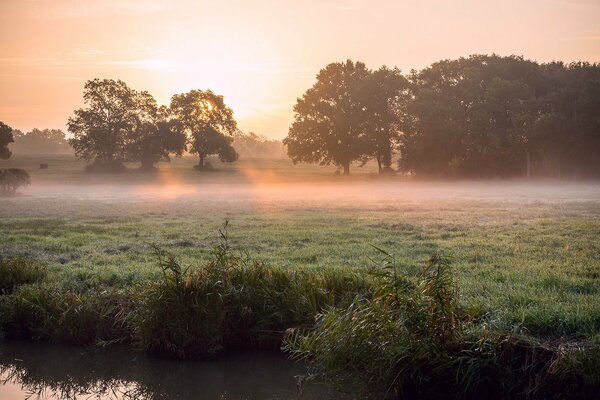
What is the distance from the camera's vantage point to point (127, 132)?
89312 mm

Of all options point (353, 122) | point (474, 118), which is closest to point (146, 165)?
point (353, 122)

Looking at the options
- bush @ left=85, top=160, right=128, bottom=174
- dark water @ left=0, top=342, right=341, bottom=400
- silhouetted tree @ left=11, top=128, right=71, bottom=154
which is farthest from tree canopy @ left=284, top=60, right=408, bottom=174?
silhouetted tree @ left=11, top=128, right=71, bottom=154

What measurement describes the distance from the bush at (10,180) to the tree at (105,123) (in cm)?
3617

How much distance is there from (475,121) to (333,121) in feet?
72.9

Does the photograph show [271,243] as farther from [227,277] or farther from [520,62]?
[520,62]

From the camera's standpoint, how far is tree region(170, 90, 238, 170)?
9488 centimetres

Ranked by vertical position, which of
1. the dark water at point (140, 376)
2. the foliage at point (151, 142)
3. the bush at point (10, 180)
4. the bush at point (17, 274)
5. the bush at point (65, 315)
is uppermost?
the foliage at point (151, 142)

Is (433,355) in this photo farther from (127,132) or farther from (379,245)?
(127,132)

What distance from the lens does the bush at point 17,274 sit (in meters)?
12.7

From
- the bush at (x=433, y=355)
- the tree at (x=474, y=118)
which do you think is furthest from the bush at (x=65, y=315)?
the tree at (x=474, y=118)

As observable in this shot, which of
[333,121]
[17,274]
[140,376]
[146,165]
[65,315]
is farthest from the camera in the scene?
[146,165]

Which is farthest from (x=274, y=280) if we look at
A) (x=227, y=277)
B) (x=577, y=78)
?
(x=577, y=78)

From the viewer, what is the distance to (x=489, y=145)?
70.8 meters

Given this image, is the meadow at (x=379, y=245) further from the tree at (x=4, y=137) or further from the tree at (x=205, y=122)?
the tree at (x=205, y=122)
